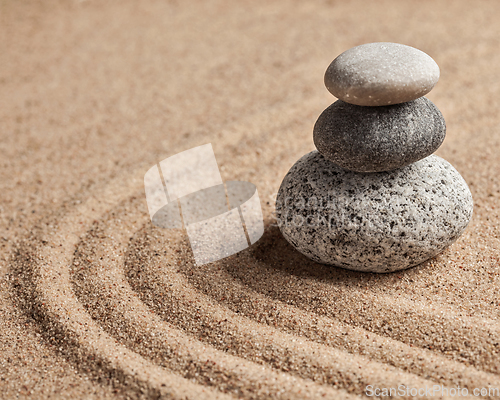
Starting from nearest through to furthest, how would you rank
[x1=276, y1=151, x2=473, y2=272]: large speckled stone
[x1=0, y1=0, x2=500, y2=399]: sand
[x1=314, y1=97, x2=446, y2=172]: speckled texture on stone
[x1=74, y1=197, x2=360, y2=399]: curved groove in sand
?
[x1=74, y1=197, x2=360, y2=399]: curved groove in sand < [x1=0, y1=0, x2=500, y2=399]: sand < [x1=314, y1=97, x2=446, y2=172]: speckled texture on stone < [x1=276, y1=151, x2=473, y2=272]: large speckled stone

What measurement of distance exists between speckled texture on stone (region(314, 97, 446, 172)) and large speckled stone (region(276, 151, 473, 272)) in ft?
0.49

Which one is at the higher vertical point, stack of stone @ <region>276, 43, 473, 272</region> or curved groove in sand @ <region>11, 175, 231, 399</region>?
stack of stone @ <region>276, 43, 473, 272</region>

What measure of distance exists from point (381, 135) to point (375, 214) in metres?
0.43

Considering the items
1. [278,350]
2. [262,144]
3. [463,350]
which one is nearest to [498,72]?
[262,144]

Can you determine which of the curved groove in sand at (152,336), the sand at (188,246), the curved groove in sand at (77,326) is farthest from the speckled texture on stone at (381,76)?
the curved groove in sand at (77,326)

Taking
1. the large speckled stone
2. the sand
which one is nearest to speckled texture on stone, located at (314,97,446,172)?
the large speckled stone

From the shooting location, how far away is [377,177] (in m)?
2.74

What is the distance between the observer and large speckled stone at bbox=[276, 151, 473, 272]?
103 inches

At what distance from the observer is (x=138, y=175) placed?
13.2 ft

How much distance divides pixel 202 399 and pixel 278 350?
46cm

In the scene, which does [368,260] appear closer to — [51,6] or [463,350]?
[463,350]

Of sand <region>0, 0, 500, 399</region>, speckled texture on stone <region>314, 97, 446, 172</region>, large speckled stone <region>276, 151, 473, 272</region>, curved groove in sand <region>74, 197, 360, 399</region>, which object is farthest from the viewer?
large speckled stone <region>276, 151, 473, 272</region>

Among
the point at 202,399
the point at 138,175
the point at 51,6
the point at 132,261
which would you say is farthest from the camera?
the point at 51,6

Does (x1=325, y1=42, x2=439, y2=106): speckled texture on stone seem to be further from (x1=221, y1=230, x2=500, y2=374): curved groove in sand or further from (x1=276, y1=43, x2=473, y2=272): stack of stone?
(x1=221, y1=230, x2=500, y2=374): curved groove in sand
